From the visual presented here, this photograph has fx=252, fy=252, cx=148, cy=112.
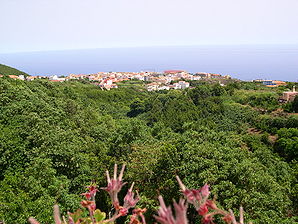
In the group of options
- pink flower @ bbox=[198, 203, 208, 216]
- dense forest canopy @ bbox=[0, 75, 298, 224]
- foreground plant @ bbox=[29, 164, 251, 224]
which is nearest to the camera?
foreground plant @ bbox=[29, 164, 251, 224]

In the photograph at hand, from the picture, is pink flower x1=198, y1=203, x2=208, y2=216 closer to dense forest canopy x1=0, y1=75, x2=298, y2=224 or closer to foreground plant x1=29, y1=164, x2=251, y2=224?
foreground plant x1=29, y1=164, x2=251, y2=224

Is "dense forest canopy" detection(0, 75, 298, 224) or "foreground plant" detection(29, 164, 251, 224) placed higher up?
"foreground plant" detection(29, 164, 251, 224)

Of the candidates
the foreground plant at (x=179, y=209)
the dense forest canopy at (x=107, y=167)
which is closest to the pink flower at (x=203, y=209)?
the foreground plant at (x=179, y=209)

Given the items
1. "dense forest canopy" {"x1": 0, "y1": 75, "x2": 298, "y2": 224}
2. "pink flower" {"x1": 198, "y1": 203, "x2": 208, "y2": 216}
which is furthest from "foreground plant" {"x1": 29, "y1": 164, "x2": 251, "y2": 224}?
"dense forest canopy" {"x1": 0, "y1": 75, "x2": 298, "y2": 224}

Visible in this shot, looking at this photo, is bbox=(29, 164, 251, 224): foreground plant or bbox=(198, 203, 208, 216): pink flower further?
bbox=(198, 203, 208, 216): pink flower

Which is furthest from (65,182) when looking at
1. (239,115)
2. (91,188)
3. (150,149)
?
(239,115)

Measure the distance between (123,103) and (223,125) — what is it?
19.3 m

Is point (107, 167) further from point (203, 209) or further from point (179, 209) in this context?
point (179, 209)

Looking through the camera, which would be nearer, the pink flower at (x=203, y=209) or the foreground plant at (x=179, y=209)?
the foreground plant at (x=179, y=209)

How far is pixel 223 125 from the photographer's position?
2403 centimetres

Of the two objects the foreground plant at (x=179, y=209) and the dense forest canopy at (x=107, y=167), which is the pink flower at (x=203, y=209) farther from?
the dense forest canopy at (x=107, y=167)

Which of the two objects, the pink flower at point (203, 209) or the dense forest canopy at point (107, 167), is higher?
the pink flower at point (203, 209)

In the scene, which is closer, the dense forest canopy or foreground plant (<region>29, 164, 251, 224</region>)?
foreground plant (<region>29, 164, 251, 224</region>)

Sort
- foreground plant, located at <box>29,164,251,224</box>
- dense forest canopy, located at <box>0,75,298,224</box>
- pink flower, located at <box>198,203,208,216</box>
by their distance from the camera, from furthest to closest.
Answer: dense forest canopy, located at <box>0,75,298,224</box> < pink flower, located at <box>198,203,208,216</box> < foreground plant, located at <box>29,164,251,224</box>
